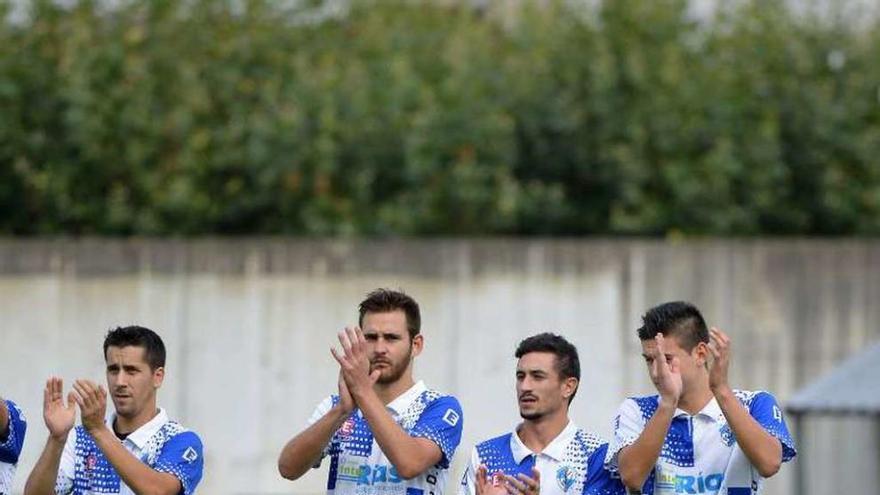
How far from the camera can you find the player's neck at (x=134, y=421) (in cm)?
872

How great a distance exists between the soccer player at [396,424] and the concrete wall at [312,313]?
23.7ft

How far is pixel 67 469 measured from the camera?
8758mm

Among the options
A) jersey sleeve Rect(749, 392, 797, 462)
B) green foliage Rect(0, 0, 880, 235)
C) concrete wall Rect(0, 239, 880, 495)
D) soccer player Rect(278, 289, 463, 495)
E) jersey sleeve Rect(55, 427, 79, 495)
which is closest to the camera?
jersey sleeve Rect(749, 392, 797, 462)

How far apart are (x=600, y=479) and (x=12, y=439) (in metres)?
2.69

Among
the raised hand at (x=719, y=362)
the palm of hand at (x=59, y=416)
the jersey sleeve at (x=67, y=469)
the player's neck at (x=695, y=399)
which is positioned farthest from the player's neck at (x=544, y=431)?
the jersey sleeve at (x=67, y=469)

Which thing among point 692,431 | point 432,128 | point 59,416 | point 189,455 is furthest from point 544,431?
point 432,128

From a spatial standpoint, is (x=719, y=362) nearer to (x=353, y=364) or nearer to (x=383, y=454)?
(x=353, y=364)

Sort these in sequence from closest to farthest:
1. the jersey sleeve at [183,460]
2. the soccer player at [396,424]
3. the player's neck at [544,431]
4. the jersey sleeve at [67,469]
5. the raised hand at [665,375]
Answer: the raised hand at [665,375], the soccer player at [396,424], the player's neck at [544,431], the jersey sleeve at [183,460], the jersey sleeve at [67,469]

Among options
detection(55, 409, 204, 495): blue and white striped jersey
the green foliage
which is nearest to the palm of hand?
detection(55, 409, 204, 495): blue and white striped jersey

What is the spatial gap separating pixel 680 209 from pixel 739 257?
163 cm

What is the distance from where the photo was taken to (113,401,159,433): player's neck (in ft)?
28.6

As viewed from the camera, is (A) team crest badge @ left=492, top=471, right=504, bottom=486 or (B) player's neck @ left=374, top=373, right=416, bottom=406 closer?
(A) team crest badge @ left=492, top=471, right=504, bottom=486

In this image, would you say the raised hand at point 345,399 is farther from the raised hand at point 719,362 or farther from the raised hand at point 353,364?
the raised hand at point 719,362

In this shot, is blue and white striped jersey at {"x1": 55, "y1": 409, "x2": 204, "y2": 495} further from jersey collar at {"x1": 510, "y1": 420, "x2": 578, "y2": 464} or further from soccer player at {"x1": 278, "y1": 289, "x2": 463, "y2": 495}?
jersey collar at {"x1": 510, "y1": 420, "x2": 578, "y2": 464}
